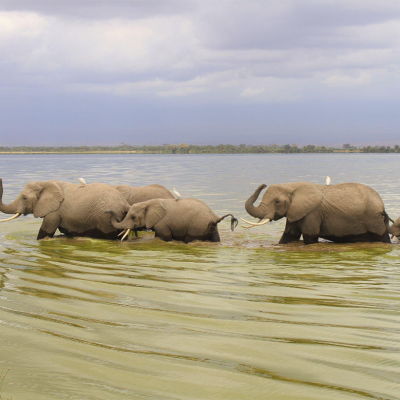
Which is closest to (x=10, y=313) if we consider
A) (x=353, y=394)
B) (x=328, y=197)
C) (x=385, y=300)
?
(x=353, y=394)

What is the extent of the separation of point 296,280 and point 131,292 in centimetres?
259

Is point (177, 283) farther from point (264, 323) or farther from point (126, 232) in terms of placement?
point (126, 232)

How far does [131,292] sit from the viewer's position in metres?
7.98

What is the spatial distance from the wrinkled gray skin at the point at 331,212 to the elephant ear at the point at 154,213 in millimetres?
2124

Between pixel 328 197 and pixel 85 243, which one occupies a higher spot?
pixel 328 197

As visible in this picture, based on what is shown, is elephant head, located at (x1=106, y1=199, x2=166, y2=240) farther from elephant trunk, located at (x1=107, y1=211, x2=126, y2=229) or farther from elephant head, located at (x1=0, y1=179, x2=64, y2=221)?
elephant head, located at (x1=0, y1=179, x2=64, y2=221)

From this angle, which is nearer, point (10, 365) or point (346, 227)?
point (10, 365)

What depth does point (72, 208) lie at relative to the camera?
569 inches

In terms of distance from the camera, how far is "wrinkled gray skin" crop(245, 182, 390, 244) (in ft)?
44.2

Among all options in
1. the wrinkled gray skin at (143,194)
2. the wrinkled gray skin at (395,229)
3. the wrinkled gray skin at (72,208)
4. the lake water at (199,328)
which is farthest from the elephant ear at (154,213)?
the wrinkled gray skin at (395,229)

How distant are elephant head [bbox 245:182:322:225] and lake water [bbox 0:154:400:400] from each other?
2466mm

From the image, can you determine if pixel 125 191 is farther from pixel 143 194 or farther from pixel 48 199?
pixel 48 199

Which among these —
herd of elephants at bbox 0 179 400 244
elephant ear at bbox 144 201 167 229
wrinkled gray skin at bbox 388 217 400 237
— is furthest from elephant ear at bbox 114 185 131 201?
wrinkled gray skin at bbox 388 217 400 237

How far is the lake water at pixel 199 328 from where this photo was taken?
475 cm
